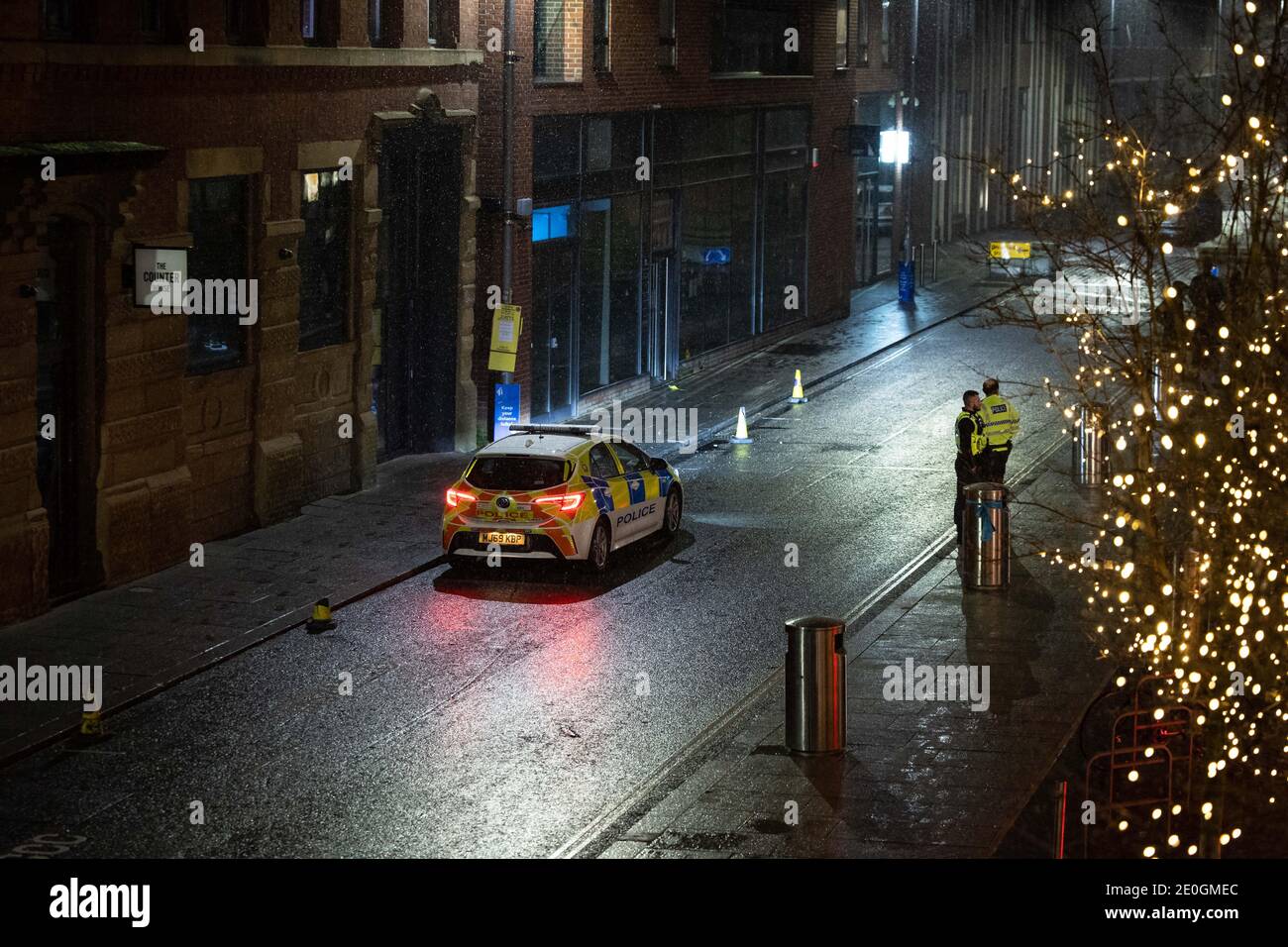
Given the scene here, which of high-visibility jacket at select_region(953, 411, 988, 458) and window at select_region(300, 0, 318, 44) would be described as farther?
window at select_region(300, 0, 318, 44)

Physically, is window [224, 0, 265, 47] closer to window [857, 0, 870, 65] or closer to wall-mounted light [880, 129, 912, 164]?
window [857, 0, 870, 65]

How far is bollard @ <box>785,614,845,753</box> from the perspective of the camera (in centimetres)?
1603

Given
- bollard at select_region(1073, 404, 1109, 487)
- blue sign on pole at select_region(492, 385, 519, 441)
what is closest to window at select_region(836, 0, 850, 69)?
blue sign on pole at select_region(492, 385, 519, 441)

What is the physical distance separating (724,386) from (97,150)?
58.8 ft

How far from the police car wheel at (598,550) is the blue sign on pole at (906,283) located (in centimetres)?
2780

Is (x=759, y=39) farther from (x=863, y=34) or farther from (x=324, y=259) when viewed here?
(x=324, y=259)

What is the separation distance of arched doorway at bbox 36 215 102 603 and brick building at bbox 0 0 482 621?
0.02 metres

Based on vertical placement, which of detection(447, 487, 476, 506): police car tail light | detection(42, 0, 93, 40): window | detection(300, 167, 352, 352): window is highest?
detection(42, 0, 93, 40): window

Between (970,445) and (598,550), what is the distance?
15.8ft

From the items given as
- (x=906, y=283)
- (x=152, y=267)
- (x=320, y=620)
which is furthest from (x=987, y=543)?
(x=906, y=283)

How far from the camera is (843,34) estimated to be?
46.5 meters

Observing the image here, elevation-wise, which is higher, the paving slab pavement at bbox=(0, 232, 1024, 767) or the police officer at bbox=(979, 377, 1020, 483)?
the police officer at bbox=(979, 377, 1020, 483)

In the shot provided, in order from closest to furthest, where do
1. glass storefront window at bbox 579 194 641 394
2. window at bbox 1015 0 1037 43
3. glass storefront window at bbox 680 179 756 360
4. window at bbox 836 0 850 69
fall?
1. glass storefront window at bbox 579 194 641 394
2. glass storefront window at bbox 680 179 756 360
3. window at bbox 836 0 850 69
4. window at bbox 1015 0 1037 43

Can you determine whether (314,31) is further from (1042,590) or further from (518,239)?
(1042,590)
